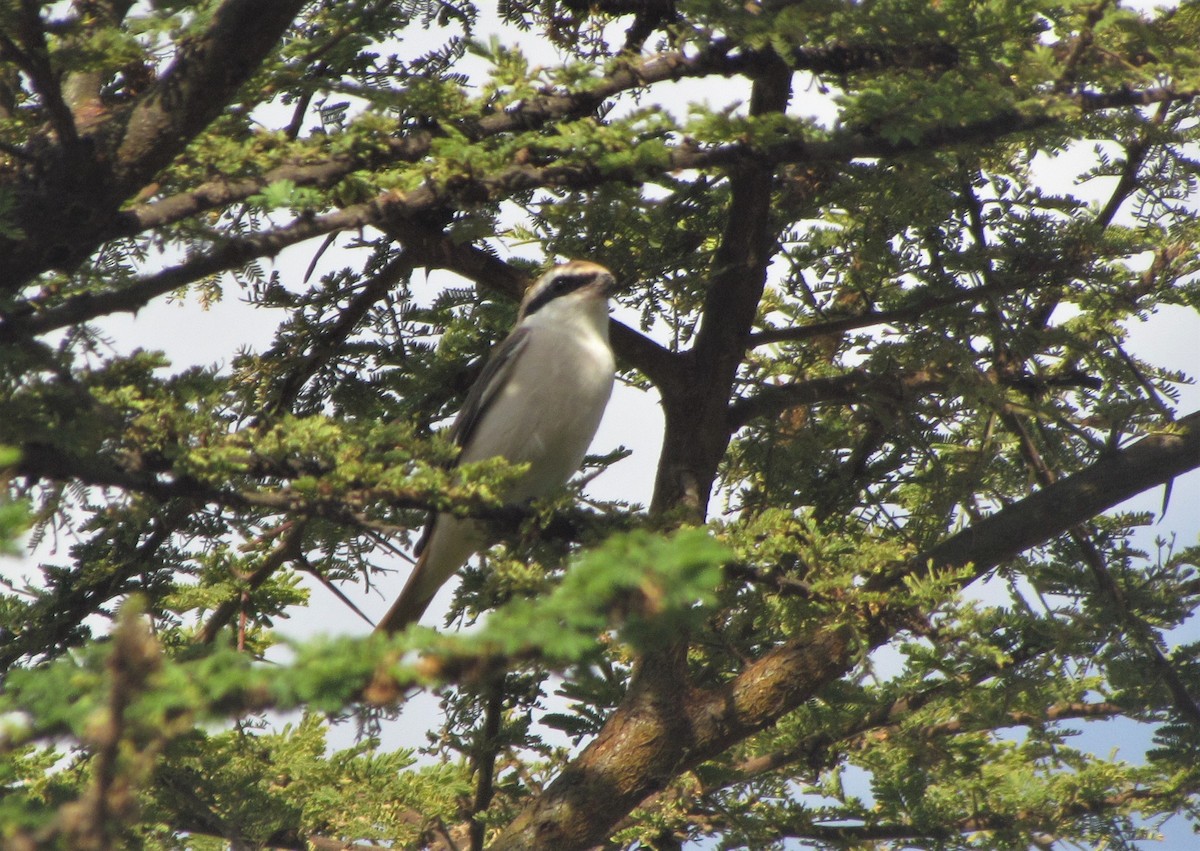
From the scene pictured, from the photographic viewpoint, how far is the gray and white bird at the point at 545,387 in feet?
16.7

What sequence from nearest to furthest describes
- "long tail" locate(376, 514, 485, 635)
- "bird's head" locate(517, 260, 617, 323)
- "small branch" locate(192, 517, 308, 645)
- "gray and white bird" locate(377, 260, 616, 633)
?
"small branch" locate(192, 517, 308, 645) → "bird's head" locate(517, 260, 617, 323) → "gray and white bird" locate(377, 260, 616, 633) → "long tail" locate(376, 514, 485, 635)

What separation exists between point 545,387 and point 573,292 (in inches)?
17.4

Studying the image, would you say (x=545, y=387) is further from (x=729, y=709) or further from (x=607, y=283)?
(x=729, y=709)

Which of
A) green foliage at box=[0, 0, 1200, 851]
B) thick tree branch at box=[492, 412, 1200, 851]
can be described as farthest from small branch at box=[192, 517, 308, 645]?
thick tree branch at box=[492, 412, 1200, 851]

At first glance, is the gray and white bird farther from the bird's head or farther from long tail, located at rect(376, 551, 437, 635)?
long tail, located at rect(376, 551, 437, 635)

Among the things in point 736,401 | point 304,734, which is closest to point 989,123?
point 736,401

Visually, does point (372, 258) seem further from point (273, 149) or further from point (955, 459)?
point (955, 459)

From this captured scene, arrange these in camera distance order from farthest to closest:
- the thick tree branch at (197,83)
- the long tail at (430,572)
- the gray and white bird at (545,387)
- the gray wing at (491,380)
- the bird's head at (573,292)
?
the long tail at (430,572) < the gray wing at (491,380) < the gray and white bird at (545,387) < the bird's head at (573,292) < the thick tree branch at (197,83)

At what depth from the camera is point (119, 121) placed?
9.28 ft

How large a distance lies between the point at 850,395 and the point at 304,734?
117 inches

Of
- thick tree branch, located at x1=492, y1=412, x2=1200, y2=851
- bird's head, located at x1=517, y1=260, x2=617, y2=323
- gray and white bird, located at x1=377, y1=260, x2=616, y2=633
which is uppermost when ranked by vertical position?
bird's head, located at x1=517, y1=260, x2=617, y2=323

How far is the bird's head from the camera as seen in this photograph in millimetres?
4918

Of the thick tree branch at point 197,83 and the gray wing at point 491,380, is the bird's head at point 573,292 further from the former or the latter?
the thick tree branch at point 197,83

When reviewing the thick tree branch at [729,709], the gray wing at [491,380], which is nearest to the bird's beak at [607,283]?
the gray wing at [491,380]
